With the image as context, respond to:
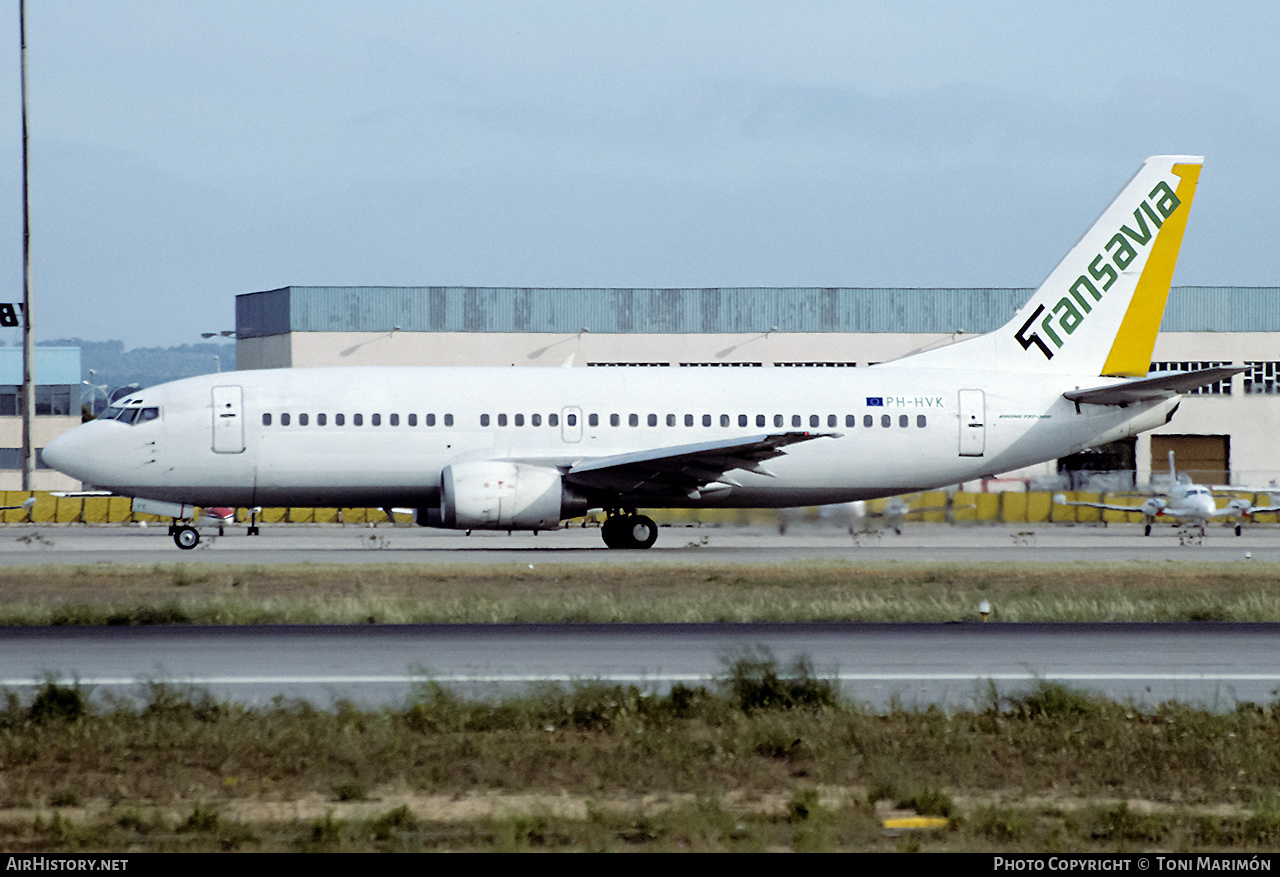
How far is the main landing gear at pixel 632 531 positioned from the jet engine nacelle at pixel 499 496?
2.58 m

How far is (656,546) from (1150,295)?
14044mm

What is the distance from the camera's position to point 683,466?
33.1 m

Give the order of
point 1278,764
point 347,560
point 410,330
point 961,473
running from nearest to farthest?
point 1278,764 → point 347,560 → point 961,473 → point 410,330

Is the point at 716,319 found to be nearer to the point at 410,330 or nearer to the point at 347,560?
the point at 410,330

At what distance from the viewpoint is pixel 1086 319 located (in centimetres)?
3616

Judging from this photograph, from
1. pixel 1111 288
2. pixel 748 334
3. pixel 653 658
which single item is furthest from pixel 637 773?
pixel 748 334

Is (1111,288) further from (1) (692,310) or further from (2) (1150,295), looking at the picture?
(1) (692,310)

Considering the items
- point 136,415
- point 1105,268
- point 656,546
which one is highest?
point 1105,268

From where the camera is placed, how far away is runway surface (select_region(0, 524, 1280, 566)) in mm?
32250

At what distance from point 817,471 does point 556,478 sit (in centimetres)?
661

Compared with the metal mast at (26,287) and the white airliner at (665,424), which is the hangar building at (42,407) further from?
the white airliner at (665,424)

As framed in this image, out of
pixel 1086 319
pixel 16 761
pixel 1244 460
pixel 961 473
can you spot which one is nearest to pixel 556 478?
pixel 961 473

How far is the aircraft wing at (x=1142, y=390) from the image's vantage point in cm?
3320

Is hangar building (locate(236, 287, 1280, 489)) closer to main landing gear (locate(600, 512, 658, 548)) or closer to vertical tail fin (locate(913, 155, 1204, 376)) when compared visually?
vertical tail fin (locate(913, 155, 1204, 376))
